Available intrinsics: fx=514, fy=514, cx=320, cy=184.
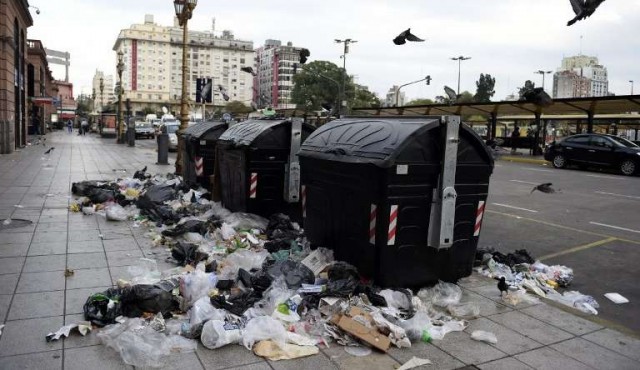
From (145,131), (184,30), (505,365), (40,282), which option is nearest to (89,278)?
(40,282)

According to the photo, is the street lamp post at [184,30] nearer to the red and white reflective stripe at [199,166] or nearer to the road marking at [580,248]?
the red and white reflective stripe at [199,166]

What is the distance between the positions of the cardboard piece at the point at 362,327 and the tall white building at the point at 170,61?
132 m

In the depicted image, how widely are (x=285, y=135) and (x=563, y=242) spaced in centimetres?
448

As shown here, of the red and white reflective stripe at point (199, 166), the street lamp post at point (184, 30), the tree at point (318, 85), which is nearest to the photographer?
the red and white reflective stripe at point (199, 166)

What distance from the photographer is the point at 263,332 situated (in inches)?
150

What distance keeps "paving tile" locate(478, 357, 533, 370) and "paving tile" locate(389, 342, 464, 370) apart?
182 mm

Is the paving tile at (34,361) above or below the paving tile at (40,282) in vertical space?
below

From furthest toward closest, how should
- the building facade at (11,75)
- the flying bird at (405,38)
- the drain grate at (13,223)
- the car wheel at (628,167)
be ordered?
the building facade at (11,75) → the car wheel at (628,167) → the flying bird at (405,38) → the drain grate at (13,223)

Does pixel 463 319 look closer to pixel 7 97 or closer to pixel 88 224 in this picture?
pixel 88 224

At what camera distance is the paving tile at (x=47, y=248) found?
237 inches

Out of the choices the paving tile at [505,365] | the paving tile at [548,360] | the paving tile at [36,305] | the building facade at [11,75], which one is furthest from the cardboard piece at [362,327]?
the building facade at [11,75]

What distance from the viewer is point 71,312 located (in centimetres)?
420

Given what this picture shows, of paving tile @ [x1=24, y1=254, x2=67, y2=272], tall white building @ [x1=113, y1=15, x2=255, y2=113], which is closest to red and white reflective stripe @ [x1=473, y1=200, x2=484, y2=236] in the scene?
paving tile @ [x1=24, y1=254, x2=67, y2=272]

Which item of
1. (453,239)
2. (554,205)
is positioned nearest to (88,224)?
(453,239)
